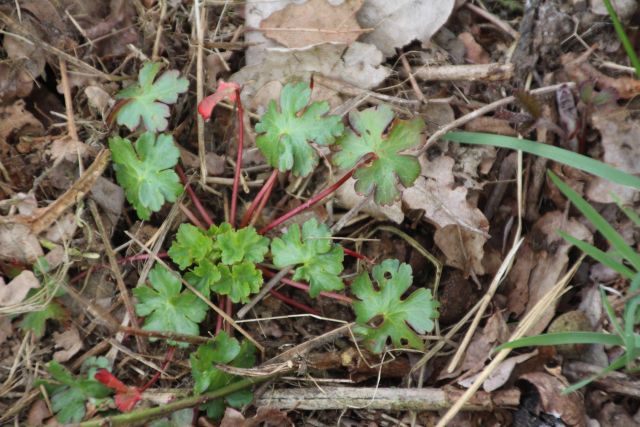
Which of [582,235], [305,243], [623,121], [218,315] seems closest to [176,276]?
[218,315]

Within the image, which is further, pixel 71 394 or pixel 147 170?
pixel 147 170

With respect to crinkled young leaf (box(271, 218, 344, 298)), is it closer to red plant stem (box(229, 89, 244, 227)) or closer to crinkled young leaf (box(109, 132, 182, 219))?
red plant stem (box(229, 89, 244, 227))

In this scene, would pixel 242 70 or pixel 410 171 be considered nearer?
pixel 410 171

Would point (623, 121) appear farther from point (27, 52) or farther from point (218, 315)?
point (27, 52)

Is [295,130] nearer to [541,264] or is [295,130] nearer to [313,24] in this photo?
[313,24]

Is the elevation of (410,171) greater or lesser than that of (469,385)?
greater

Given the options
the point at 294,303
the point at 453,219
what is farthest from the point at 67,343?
the point at 453,219
